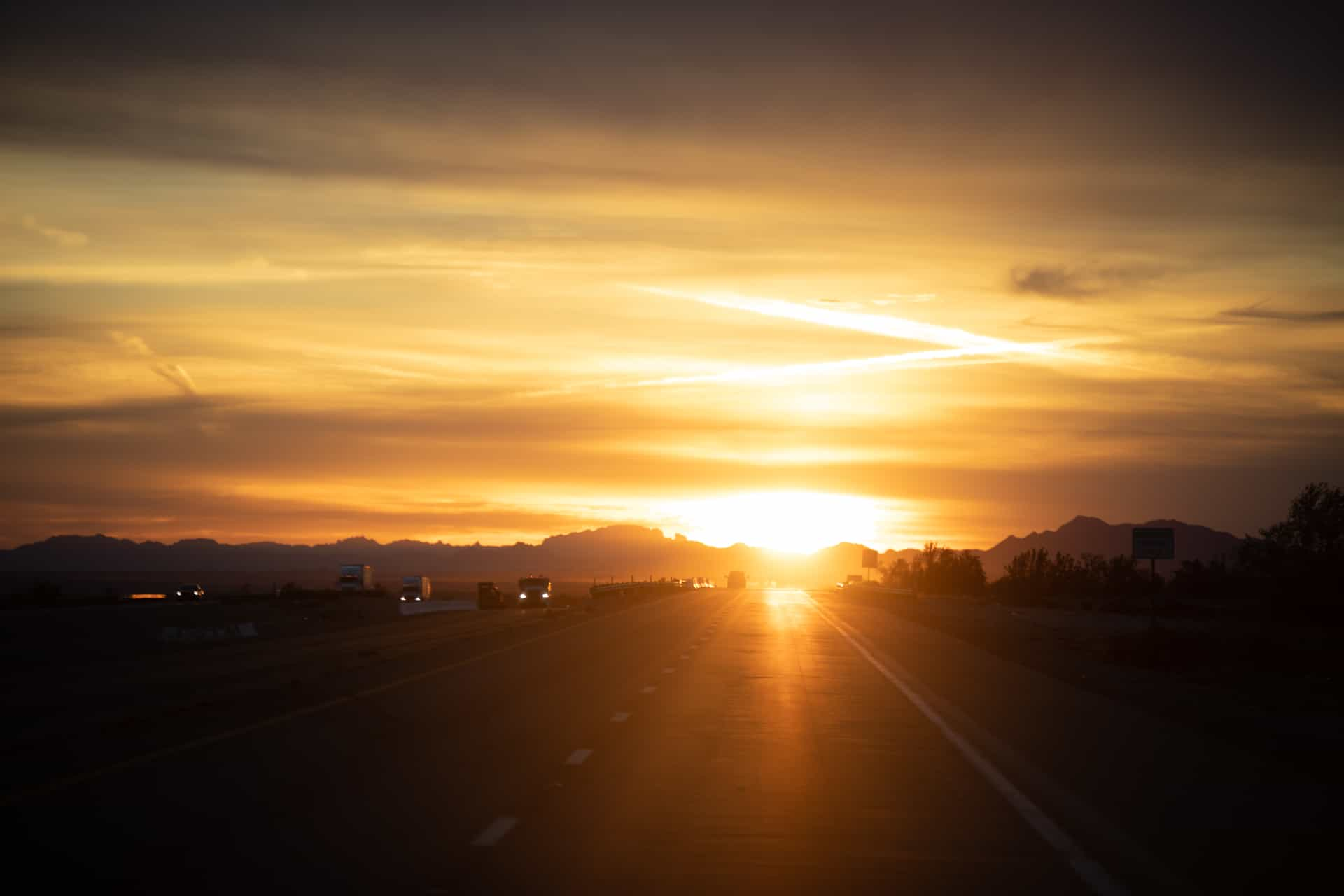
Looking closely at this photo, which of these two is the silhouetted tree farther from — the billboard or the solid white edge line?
the solid white edge line

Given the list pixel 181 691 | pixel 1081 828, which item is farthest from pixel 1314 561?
pixel 1081 828

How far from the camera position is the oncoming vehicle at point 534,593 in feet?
341

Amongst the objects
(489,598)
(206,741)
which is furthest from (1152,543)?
(489,598)

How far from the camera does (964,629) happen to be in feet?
198

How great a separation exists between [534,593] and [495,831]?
100.0m

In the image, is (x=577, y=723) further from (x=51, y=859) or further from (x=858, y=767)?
(x=51, y=859)

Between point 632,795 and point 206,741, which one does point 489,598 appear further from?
point 632,795

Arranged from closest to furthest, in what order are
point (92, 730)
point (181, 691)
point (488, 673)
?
point (92, 730) → point (181, 691) → point (488, 673)

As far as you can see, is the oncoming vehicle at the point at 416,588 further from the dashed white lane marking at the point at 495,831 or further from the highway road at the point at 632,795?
the dashed white lane marking at the point at 495,831

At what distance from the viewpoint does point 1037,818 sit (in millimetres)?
12664

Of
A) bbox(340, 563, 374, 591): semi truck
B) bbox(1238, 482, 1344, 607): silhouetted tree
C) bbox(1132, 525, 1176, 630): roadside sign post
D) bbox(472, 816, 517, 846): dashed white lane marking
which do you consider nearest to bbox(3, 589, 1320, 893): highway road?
bbox(472, 816, 517, 846): dashed white lane marking

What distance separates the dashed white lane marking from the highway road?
31mm

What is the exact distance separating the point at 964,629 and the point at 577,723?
42.4 metres

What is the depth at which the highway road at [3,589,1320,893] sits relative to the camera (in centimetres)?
1008
